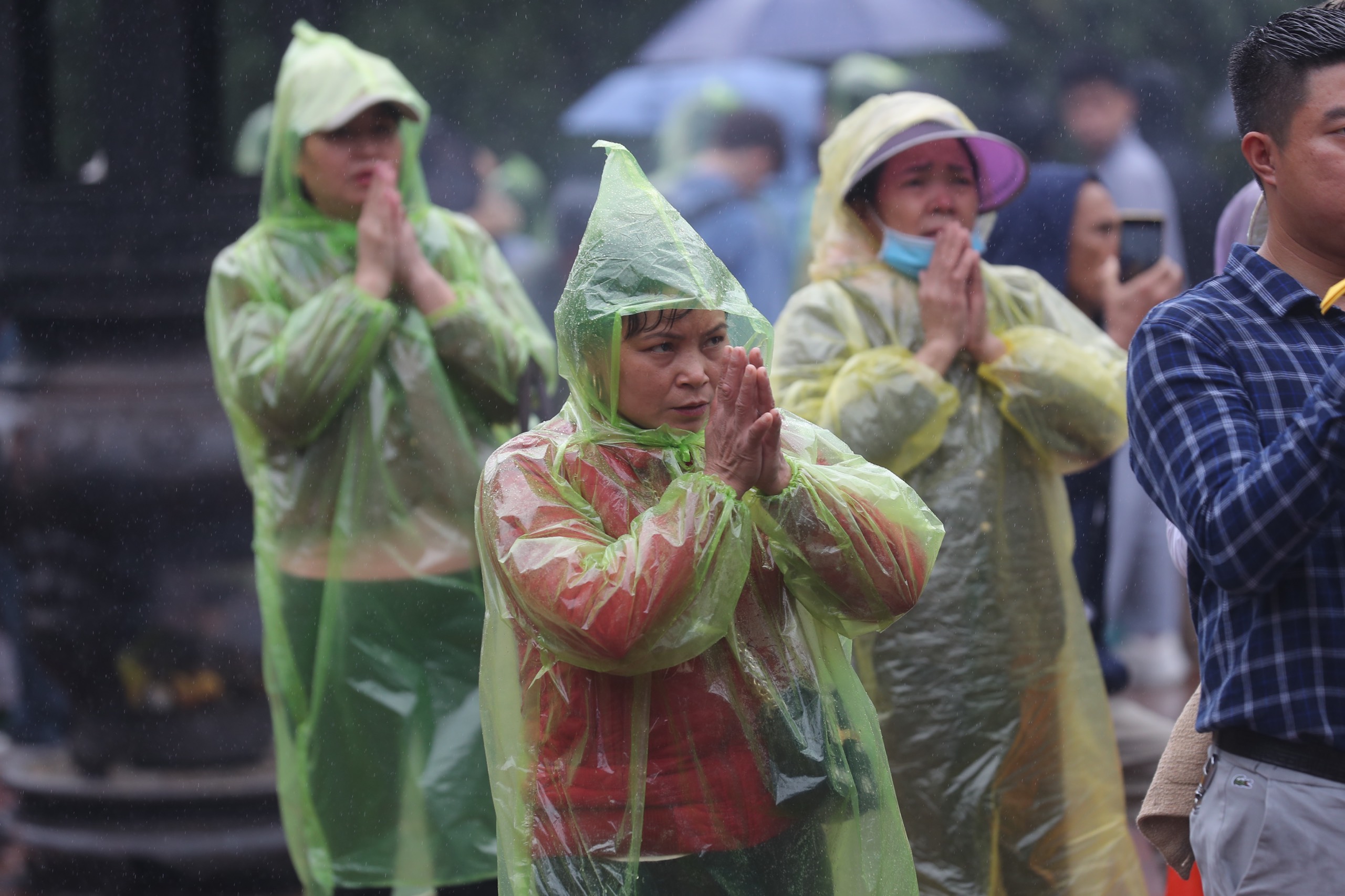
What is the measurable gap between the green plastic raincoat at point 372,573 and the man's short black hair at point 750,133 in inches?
145

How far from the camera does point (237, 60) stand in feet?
34.6

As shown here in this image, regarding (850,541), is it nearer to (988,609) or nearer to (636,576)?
(636,576)

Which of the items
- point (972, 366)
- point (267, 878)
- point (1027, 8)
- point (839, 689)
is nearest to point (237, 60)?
point (1027, 8)

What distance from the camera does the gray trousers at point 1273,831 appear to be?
1.79 metres

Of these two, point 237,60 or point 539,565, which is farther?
point 237,60

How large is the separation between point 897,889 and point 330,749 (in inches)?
68.4

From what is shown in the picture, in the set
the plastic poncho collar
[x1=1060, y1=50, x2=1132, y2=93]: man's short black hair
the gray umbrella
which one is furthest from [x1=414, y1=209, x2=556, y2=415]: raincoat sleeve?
the gray umbrella

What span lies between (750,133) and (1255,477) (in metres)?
5.63

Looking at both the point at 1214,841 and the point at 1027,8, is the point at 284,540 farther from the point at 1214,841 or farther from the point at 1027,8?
the point at 1027,8

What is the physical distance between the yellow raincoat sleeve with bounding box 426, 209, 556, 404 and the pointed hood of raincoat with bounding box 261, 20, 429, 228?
0.14m

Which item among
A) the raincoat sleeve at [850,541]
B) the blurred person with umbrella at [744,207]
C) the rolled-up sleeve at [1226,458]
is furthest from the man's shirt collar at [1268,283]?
the blurred person with umbrella at [744,207]

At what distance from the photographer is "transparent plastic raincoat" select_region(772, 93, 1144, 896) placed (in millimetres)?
3094

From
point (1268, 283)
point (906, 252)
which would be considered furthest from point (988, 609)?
point (1268, 283)

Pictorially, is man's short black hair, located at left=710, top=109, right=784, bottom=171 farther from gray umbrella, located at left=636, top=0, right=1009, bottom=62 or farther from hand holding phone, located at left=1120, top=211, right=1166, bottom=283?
hand holding phone, located at left=1120, top=211, right=1166, bottom=283
